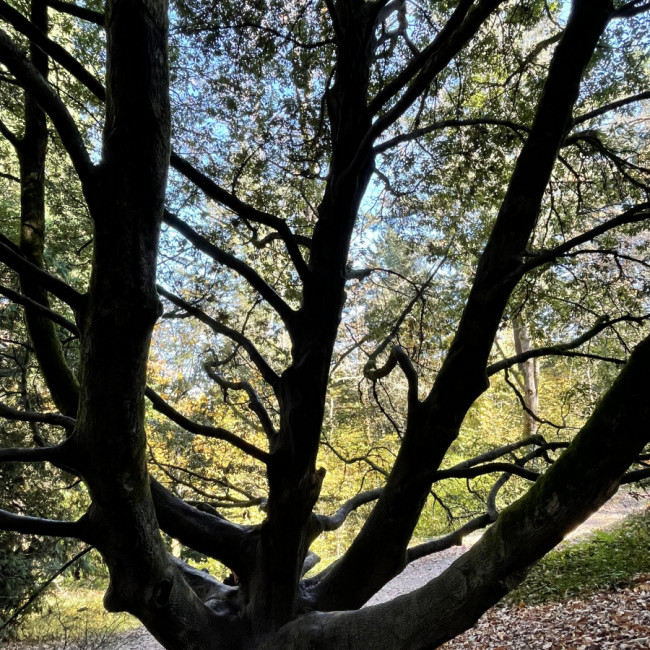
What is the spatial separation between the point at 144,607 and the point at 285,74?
476cm

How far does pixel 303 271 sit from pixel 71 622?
35.0 ft

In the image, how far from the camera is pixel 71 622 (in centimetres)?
935

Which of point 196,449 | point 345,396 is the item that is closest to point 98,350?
point 196,449

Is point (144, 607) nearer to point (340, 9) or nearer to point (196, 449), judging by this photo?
point (340, 9)

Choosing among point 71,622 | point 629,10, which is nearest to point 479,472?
point 629,10

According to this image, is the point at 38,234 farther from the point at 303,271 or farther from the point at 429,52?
the point at 429,52

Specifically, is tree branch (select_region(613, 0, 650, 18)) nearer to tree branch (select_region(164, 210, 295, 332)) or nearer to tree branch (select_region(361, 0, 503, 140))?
tree branch (select_region(361, 0, 503, 140))

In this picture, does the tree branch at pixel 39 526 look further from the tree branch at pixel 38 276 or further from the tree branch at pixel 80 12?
the tree branch at pixel 80 12

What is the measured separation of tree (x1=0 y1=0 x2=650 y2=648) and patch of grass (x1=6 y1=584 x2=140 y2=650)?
5.70 m

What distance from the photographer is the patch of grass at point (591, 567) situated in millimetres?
6777

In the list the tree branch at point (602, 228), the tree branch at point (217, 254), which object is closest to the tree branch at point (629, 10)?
the tree branch at point (602, 228)

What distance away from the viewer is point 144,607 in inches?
83.7

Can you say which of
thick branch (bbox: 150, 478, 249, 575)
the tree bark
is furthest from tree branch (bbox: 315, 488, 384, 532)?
the tree bark

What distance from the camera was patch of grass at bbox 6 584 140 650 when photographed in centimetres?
766
